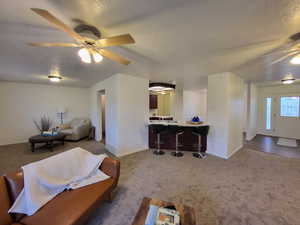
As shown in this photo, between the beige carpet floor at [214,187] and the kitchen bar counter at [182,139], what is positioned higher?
the kitchen bar counter at [182,139]

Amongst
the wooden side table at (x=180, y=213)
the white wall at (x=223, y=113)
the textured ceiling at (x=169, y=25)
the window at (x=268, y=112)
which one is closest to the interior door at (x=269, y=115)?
the window at (x=268, y=112)

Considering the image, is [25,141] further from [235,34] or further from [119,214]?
[235,34]

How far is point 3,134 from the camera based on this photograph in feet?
16.0

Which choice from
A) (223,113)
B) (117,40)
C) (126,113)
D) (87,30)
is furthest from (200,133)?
(87,30)

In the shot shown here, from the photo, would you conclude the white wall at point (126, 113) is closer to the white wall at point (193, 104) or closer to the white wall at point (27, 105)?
the white wall at point (27, 105)

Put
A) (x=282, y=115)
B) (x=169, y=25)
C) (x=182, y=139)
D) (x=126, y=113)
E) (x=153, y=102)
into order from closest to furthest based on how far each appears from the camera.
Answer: (x=169, y=25)
(x=126, y=113)
(x=182, y=139)
(x=282, y=115)
(x=153, y=102)

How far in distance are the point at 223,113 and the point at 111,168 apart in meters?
3.26

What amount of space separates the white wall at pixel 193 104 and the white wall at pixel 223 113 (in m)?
2.85

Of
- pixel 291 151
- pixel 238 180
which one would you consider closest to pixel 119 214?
pixel 238 180

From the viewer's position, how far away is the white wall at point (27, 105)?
194 inches

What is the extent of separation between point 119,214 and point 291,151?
5540 mm

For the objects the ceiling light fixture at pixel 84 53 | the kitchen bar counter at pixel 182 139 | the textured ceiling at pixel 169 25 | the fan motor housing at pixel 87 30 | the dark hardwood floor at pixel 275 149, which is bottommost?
the dark hardwood floor at pixel 275 149

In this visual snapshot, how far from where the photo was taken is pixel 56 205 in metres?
1.38

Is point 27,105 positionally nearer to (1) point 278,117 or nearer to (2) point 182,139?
(2) point 182,139
